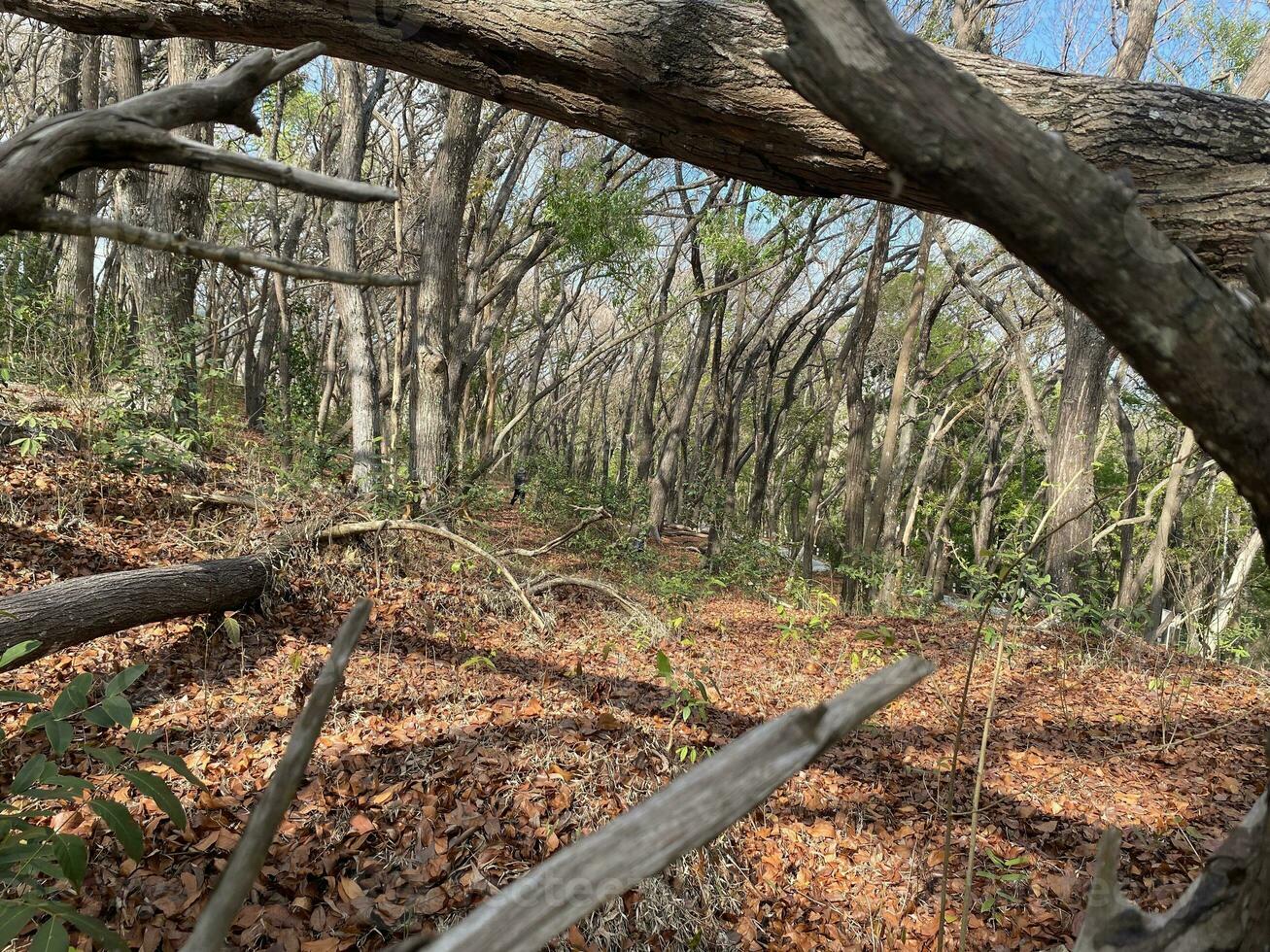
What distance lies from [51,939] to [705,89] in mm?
2816

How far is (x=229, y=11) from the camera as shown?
8.67ft

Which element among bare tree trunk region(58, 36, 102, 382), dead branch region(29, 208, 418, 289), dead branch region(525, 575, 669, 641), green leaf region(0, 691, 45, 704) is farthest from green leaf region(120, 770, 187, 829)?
bare tree trunk region(58, 36, 102, 382)

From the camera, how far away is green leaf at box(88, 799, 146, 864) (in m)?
1.49

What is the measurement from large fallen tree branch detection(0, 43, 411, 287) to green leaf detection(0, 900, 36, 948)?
1.25 metres

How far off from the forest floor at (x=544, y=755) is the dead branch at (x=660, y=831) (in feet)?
8.40

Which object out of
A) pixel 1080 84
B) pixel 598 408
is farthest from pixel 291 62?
pixel 598 408

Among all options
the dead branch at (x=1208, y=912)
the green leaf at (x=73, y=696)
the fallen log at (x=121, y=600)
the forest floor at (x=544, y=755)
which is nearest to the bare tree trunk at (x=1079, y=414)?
the forest floor at (x=544, y=755)

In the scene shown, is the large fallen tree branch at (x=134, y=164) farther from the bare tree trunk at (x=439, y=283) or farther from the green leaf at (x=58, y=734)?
the bare tree trunk at (x=439, y=283)

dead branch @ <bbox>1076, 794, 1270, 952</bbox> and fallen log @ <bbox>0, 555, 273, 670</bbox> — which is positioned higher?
dead branch @ <bbox>1076, 794, 1270, 952</bbox>

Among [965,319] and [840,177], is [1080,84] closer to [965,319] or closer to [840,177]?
[840,177]

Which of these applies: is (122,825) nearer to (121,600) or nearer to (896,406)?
(121,600)

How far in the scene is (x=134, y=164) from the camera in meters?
1.34

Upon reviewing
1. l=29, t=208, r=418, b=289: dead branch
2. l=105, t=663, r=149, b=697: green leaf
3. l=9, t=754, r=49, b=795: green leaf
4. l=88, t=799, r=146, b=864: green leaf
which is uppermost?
l=29, t=208, r=418, b=289: dead branch

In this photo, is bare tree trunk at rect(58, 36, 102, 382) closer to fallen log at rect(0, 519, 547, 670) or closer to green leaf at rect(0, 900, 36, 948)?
fallen log at rect(0, 519, 547, 670)
